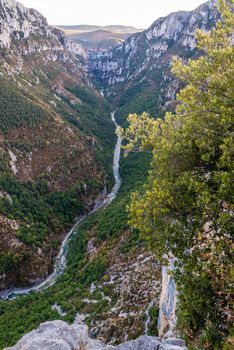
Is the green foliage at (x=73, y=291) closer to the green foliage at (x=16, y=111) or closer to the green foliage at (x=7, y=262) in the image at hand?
the green foliage at (x=7, y=262)

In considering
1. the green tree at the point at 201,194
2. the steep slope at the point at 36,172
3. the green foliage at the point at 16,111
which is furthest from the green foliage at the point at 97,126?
the green tree at the point at 201,194

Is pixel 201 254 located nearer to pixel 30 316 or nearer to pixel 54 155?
pixel 30 316

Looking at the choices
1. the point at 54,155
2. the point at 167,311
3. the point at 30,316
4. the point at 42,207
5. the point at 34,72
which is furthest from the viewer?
the point at 34,72

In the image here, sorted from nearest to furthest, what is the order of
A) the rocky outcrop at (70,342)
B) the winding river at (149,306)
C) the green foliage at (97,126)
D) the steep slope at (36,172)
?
the rocky outcrop at (70,342) → the winding river at (149,306) → the steep slope at (36,172) → the green foliage at (97,126)

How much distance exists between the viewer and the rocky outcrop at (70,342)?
14.5 meters

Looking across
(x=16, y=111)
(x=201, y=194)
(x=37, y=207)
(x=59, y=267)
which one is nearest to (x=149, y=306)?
(x=201, y=194)

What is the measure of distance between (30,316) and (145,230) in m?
44.7

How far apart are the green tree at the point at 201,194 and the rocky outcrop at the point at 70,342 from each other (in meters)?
2.49

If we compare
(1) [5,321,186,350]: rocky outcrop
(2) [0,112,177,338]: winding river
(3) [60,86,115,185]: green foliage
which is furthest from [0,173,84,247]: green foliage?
(1) [5,321,186,350]: rocky outcrop

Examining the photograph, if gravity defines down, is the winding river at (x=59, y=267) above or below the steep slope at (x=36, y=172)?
below

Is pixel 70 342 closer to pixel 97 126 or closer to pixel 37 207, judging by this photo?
pixel 37 207

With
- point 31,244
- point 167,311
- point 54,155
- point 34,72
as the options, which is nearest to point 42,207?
point 31,244

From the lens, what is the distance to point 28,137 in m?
109

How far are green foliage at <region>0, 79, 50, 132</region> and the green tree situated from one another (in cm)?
9946
